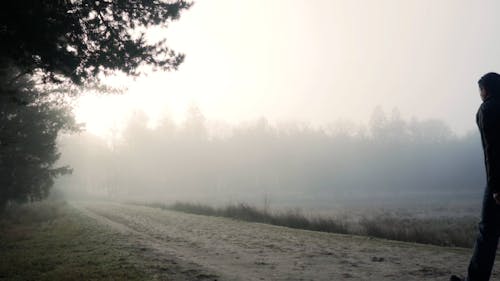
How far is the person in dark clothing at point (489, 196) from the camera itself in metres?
4.88

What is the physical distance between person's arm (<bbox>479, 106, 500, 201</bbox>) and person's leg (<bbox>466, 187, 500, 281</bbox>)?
0.55 ft

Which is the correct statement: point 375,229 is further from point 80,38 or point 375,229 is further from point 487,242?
point 80,38

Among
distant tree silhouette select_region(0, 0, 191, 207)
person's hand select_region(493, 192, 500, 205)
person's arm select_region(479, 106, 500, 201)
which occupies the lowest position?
person's hand select_region(493, 192, 500, 205)

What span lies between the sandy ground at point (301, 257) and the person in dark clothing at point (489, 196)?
1480mm

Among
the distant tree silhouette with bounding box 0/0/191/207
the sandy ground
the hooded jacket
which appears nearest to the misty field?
the sandy ground

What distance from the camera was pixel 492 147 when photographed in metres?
4.92

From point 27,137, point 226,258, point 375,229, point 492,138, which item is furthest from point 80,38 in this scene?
point 27,137

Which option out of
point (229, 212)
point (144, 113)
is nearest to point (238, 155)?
point (144, 113)

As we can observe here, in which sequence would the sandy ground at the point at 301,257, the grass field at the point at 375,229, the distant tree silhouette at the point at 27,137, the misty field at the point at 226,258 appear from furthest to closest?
the distant tree silhouette at the point at 27,137, the grass field at the point at 375,229, the misty field at the point at 226,258, the sandy ground at the point at 301,257

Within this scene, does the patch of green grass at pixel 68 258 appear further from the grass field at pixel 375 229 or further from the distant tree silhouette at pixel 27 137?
the distant tree silhouette at pixel 27 137

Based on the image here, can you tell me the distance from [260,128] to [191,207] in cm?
6983

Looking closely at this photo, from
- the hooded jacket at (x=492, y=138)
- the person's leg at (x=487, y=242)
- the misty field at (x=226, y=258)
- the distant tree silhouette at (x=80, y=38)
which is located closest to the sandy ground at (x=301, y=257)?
the misty field at (x=226, y=258)

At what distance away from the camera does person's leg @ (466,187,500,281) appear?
4.96 meters

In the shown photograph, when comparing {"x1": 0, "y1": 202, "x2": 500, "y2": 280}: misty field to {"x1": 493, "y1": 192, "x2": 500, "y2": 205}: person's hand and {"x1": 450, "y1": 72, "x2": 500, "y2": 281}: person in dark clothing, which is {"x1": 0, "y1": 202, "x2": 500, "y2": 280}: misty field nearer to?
{"x1": 450, "y1": 72, "x2": 500, "y2": 281}: person in dark clothing
